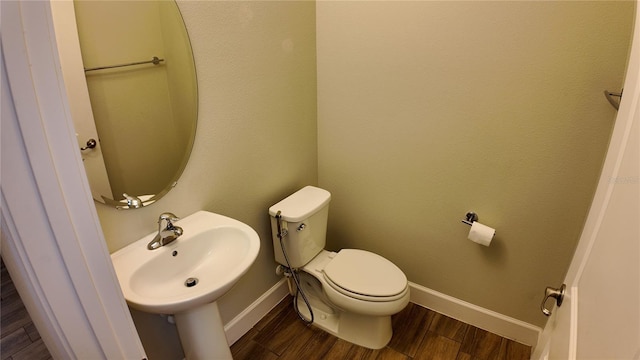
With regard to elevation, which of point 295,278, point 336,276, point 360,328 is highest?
point 336,276

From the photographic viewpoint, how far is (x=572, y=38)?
4.05ft

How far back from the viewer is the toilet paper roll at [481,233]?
1555mm

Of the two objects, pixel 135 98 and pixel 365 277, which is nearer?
pixel 135 98

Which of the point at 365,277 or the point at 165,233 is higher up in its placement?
the point at 165,233

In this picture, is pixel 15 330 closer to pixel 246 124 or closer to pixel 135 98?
pixel 135 98

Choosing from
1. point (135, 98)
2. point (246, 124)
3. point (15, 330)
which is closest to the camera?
point (15, 330)

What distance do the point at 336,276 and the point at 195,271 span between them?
70 cm

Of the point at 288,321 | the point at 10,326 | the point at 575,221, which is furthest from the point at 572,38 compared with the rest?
the point at 288,321

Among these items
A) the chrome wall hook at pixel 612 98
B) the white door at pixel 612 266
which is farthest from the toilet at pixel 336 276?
the chrome wall hook at pixel 612 98

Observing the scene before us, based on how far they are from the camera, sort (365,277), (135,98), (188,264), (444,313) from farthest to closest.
Answer: 1. (444,313)
2. (365,277)
3. (188,264)
4. (135,98)

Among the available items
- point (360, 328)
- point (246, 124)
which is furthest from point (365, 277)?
point (246, 124)

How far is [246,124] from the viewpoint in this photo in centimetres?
151

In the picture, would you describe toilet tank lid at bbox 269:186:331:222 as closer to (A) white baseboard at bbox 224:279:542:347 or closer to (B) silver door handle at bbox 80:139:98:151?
(A) white baseboard at bbox 224:279:542:347

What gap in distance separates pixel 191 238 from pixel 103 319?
696mm
